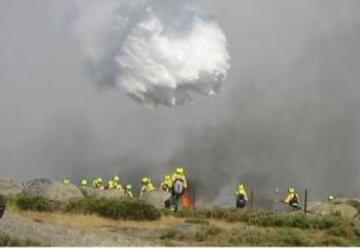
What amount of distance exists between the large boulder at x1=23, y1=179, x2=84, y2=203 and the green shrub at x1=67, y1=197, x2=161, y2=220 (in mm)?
3092

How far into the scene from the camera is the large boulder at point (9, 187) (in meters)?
A: 62.0

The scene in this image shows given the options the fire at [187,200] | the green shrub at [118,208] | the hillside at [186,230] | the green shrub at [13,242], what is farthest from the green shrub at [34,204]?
the green shrub at [13,242]

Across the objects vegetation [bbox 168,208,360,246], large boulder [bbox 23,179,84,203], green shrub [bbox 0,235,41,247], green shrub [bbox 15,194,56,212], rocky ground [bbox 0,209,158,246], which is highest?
large boulder [bbox 23,179,84,203]

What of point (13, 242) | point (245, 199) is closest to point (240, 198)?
point (245, 199)

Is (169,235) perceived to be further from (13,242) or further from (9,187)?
(9,187)

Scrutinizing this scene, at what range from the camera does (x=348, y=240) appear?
45.0 metres

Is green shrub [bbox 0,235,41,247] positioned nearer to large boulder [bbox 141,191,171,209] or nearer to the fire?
large boulder [bbox 141,191,171,209]

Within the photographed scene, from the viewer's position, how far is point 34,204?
172ft

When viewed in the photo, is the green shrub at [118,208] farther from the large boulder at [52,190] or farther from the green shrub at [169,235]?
the green shrub at [169,235]

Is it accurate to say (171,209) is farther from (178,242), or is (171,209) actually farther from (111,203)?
(178,242)

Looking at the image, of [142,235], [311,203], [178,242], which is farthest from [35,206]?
[311,203]

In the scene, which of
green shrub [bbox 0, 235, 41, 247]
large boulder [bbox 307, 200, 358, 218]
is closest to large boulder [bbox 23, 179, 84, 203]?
large boulder [bbox 307, 200, 358, 218]

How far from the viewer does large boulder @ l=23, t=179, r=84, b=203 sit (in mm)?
57375

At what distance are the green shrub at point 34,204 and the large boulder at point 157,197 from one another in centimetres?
961
